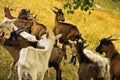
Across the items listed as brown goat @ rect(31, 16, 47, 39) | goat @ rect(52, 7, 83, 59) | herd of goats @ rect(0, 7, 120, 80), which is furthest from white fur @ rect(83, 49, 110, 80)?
goat @ rect(52, 7, 83, 59)

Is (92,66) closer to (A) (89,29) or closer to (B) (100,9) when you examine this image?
(A) (89,29)

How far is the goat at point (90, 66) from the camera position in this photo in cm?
1500

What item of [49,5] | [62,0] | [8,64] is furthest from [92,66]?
[62,0]

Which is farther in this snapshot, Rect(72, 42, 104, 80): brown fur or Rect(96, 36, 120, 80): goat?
Rect(96, 36, 120, 80): goat

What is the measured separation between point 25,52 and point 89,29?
1916 cm

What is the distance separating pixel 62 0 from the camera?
44875mm

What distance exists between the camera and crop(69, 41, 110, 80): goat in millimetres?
15000

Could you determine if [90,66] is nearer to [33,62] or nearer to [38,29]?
[33,62]

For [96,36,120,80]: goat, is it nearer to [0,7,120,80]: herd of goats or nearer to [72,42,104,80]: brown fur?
[0,7,120,80]: herd of goats

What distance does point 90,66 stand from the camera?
49.6 feet

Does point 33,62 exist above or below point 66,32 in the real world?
above

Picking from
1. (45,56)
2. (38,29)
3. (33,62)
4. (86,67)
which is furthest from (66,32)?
(33,62)

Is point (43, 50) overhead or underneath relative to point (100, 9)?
overhead

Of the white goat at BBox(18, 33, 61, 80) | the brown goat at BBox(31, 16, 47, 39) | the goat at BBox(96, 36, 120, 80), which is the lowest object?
the goat at BBox(96, 36, 120, 80)
